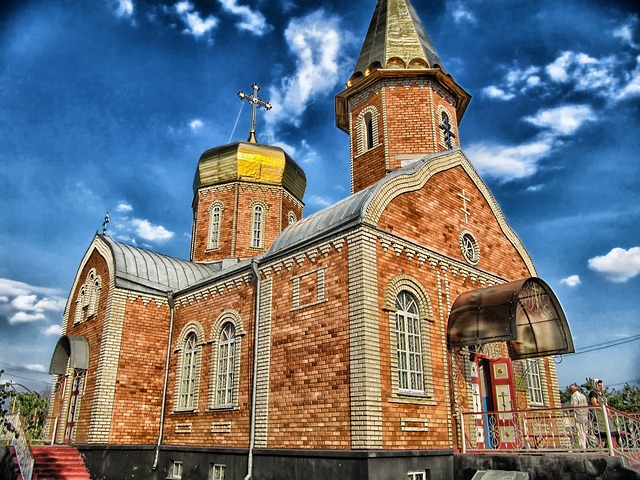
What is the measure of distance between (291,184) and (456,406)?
11223 millimetres

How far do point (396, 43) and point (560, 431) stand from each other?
10649 mm

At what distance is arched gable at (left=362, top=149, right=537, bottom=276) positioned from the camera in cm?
941

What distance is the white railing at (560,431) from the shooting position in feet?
25.1

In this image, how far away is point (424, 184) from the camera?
1072cm

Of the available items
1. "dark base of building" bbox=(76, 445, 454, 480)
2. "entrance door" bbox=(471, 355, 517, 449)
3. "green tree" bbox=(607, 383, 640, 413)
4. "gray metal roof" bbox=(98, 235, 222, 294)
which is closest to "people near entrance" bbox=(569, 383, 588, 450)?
"entrance door" bbox=(471, 355, 517, 449)

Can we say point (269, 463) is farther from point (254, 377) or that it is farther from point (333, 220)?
point (333, 220)

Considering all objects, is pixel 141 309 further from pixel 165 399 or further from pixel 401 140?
pixel 401 140

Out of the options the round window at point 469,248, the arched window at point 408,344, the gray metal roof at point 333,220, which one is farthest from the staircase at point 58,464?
the round window at point 469,248

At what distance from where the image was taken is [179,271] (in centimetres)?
1520

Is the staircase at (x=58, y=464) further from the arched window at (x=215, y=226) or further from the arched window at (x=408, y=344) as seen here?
the arched window at (x=408, y=344)

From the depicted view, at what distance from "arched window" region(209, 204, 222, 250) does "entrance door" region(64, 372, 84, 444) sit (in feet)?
19.1

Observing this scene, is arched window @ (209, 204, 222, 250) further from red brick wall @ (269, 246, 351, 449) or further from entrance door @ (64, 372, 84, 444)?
red brick wall @ (269, 246, 351, 449)

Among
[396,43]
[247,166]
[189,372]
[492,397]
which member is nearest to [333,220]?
[492,397]

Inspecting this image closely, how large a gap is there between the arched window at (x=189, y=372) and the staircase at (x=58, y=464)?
250cm
